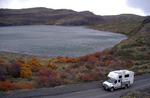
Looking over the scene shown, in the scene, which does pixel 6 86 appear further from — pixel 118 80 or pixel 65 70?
pixel 65 70

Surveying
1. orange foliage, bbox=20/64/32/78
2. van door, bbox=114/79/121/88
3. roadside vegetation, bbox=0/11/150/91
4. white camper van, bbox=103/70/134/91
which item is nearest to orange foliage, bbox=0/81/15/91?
roadside vegetation, bbox=0/11/150/91

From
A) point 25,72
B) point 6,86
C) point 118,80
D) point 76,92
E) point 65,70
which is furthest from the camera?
point 65,70

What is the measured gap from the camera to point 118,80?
4031cm

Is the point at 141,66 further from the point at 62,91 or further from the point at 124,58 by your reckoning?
the point at 62,91

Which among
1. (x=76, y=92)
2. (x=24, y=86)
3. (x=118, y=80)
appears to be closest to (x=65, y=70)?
(x=76, y=92)

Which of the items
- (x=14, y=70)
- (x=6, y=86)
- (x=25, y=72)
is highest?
(x=14, y=70)

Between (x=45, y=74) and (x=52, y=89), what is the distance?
6.94m

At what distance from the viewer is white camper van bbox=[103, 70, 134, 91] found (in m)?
39.8

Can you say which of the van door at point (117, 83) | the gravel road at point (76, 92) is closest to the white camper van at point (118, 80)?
the van door at point (117, 83)

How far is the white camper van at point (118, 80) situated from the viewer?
3981 centimetres

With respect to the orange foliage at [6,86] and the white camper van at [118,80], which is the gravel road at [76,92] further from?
the orange foliage at [6,86]

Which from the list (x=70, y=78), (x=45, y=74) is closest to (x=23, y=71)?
(x=45, y=74)

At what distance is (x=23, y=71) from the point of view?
47.0 m

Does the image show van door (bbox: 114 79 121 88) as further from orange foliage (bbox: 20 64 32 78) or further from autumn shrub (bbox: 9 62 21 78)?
autumn shrub (bbox: 9 62 21 78)
